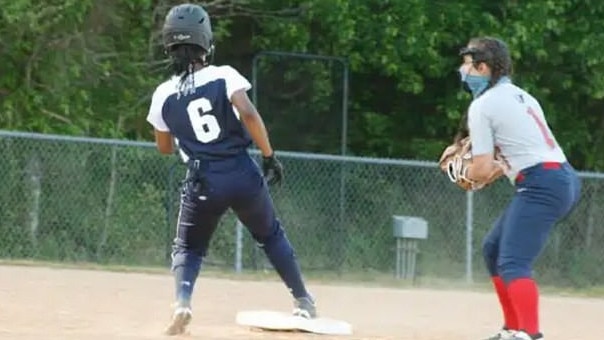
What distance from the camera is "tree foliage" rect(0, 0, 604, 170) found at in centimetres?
1995

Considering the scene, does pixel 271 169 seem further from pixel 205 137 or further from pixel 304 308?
pixel 304 308

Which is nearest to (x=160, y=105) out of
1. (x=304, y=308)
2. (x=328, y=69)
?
(x=304, y=308)

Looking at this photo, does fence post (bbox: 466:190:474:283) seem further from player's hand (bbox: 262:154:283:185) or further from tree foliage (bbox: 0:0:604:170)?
player's hand (bbox: 262:154:283:185)

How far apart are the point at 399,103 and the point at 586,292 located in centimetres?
722

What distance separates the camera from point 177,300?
30.9ft

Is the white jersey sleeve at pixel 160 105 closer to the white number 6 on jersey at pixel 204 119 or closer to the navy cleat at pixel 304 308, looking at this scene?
the white number 6 on jersey at pixel 204 119

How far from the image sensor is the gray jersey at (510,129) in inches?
346

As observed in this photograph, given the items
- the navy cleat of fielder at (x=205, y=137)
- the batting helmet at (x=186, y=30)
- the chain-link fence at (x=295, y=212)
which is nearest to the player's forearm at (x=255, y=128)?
the navy cleat of fielder at (x=205, y=137)

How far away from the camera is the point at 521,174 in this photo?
889 centimetres

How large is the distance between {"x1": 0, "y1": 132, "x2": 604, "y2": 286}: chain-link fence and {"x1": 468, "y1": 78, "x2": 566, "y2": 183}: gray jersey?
8.84 m

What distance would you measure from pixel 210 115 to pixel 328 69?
13.4 meters

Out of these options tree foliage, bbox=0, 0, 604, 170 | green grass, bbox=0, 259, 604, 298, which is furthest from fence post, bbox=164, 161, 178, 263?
tree foliage, bbox=0, 0, 604, 170

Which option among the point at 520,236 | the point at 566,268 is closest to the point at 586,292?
the point at 566,268

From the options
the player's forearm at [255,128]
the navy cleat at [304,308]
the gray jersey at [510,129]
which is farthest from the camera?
the navy cleat at [304,308]
